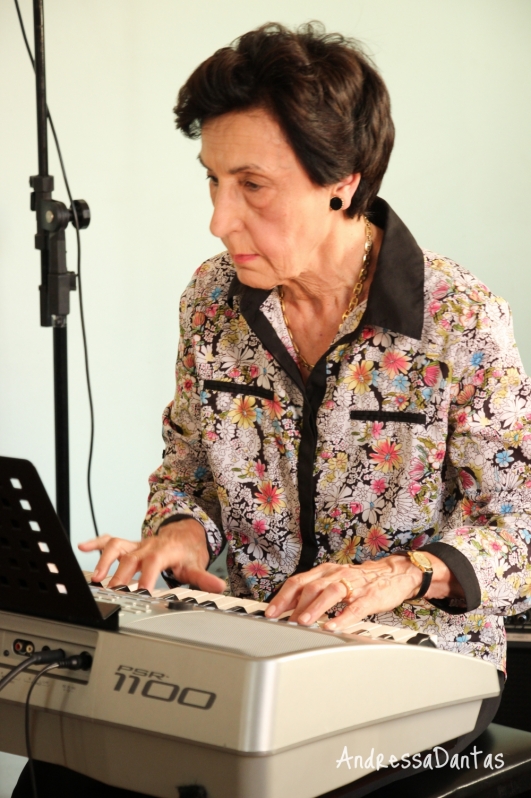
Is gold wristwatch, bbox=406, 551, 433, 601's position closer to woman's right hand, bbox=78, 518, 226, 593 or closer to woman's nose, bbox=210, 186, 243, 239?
woman's right hand, bbox=78, 518, 226, 593

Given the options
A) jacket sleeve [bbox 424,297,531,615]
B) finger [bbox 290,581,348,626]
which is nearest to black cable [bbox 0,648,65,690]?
finger [bbox 290,581,348,626]

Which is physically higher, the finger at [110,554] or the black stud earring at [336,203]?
the black stud earring at [336,203]

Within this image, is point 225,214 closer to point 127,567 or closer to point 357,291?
point 357,291

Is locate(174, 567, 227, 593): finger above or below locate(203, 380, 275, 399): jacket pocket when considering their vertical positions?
below

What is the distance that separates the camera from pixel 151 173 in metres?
2.80

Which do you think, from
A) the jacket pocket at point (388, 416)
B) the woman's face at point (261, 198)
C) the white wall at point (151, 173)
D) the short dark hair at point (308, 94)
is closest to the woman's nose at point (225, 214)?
the woman's face at point (261, 198)

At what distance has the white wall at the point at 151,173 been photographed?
8.71 feet

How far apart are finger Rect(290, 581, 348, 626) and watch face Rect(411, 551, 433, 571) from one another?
152 mm

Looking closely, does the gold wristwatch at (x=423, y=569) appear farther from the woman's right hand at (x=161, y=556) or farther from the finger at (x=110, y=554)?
the finger at (x=110, y=554)

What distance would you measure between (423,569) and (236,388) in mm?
488

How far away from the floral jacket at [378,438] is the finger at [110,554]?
221mm

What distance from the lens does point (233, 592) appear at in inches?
63.7

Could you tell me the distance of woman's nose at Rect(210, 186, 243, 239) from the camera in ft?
4.59

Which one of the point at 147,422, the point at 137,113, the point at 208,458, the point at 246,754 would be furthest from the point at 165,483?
the point at 137,113
